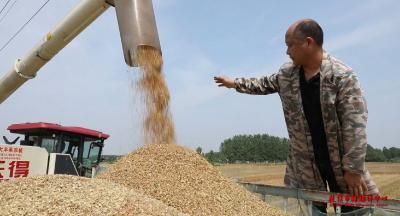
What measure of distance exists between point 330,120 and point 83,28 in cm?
283

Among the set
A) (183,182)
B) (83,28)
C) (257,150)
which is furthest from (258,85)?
(257,150)

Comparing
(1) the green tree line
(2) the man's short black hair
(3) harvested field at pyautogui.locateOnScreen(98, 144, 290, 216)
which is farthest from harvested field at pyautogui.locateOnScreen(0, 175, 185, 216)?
(1) the green tree line

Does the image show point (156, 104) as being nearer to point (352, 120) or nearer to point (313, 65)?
point (313, 65)

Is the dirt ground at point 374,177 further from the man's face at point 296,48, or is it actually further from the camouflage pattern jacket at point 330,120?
the man's face at point 296,48

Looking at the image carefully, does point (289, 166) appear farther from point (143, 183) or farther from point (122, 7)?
point (122, 7)

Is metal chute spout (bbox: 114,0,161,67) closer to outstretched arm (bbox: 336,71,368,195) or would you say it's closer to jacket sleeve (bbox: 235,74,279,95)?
jacket sleeve (bbox: 235,74,279,95)

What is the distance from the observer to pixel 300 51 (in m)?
2.12

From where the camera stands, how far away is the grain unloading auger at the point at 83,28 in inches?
120

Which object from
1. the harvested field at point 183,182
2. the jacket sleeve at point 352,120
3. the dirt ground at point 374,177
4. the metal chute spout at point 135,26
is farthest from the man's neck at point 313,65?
the dirt ground at point 374,177

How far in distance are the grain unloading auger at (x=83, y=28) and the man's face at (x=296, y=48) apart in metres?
1.25

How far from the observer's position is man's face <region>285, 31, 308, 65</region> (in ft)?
6.89

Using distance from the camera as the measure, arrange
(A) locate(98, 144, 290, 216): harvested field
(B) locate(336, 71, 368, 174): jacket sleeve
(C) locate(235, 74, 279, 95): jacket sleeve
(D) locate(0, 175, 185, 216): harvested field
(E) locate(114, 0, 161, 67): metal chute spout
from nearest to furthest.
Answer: (B) locate(336, 71, 368, 174): jacket sleeve < (D) locate(0, 175, 185, 216): harvested field < (C) locate(235, 74, 279, 95): jacket sleeve < (A) locate(98, 144, 290, 216): harvested field < (E) locate(114, 0, 161, 67): metal chute spout

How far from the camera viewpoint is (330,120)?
2098 millimetres

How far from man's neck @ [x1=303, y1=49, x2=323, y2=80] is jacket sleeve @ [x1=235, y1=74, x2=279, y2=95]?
0.25 metres
